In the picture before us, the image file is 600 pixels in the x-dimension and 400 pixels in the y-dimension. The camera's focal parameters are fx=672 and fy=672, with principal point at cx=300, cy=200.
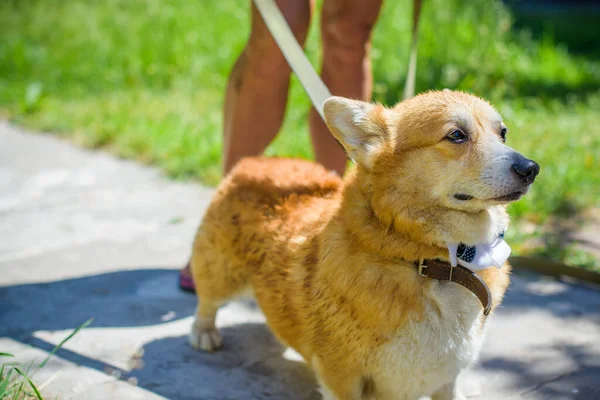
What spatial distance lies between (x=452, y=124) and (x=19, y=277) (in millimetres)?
2347

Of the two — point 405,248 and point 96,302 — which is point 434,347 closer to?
point 405,248

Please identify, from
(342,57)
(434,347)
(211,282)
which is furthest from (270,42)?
(434,347)

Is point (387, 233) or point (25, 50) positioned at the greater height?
point (387, 233)

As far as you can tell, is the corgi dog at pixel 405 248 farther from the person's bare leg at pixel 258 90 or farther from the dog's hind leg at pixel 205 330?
the person's bare leg at pixel 258 90

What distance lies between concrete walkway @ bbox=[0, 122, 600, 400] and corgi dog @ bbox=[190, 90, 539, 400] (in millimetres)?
394

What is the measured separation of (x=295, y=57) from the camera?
107 inches

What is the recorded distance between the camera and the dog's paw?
111 inches

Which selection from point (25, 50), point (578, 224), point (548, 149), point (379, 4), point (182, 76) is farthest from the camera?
point (25, 50)

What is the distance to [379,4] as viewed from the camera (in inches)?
126

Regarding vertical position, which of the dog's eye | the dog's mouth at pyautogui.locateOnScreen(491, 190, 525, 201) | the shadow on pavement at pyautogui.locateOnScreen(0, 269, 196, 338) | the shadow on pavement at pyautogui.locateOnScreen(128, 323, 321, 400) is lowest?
the shadow on pavement at pyautogui.locateOnScreen(0, 269, 196, 338)

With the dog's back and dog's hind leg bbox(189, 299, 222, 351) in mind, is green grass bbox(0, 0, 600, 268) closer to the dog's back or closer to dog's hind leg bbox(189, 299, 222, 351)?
the dog's back

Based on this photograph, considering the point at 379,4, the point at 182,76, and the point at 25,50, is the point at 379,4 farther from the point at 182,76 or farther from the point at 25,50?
the point at 25,50

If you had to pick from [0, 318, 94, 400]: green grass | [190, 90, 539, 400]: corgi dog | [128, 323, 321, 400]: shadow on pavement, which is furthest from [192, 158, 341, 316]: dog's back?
[0, 318, 94, 400]: green grass

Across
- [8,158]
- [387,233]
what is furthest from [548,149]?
[8,158]
